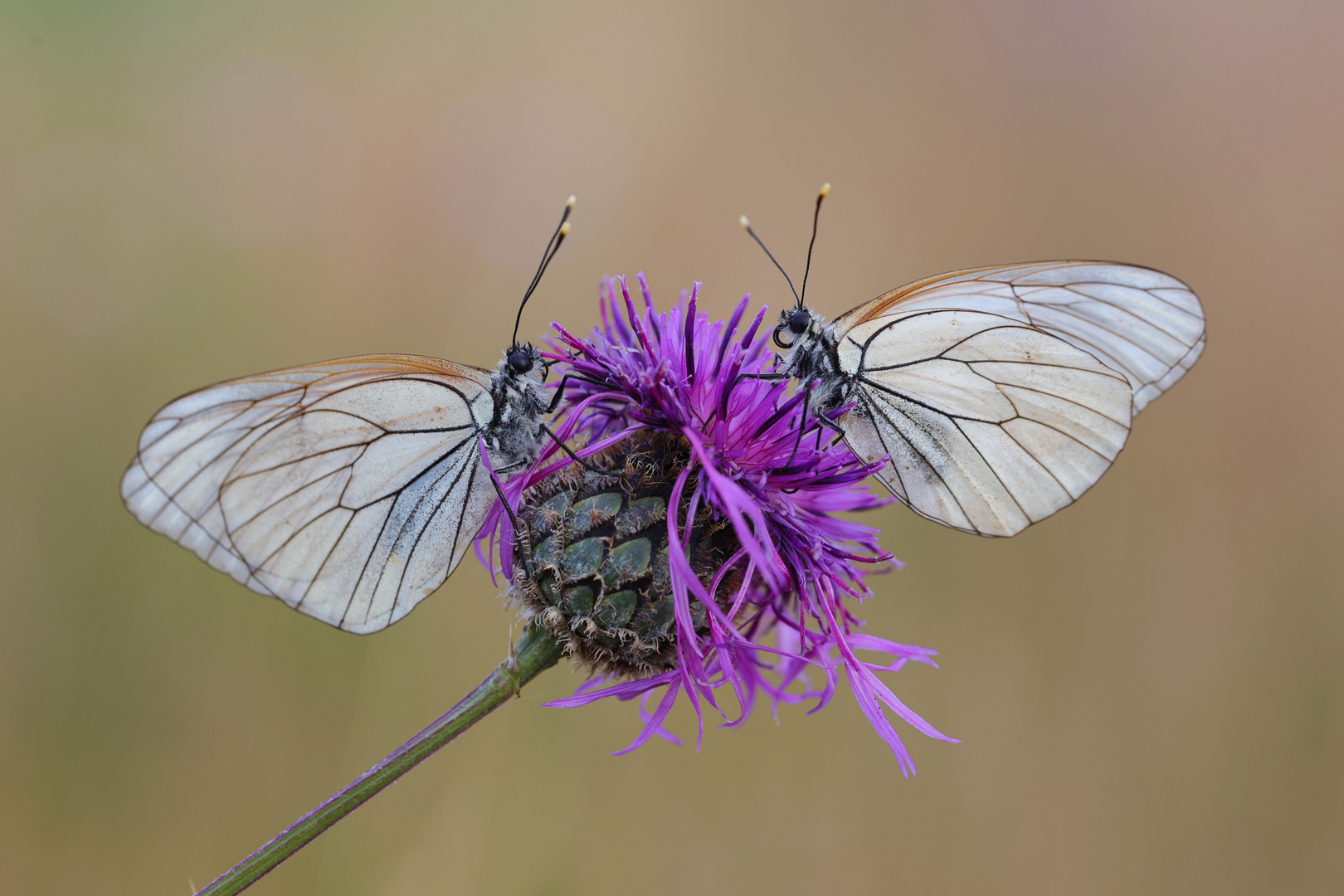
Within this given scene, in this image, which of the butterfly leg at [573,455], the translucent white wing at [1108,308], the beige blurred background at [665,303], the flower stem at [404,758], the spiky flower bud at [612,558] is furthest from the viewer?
the beige blurred background at [665,303]

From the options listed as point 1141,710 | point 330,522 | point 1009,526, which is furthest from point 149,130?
point 1141,710

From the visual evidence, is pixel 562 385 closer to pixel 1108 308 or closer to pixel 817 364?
pixel 817 364

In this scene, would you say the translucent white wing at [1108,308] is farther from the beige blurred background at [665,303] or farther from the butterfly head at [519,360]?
the beige blurred background at [665,303]

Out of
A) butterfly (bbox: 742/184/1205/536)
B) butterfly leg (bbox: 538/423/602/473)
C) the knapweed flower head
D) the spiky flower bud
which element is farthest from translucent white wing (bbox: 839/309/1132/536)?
butterfly leg (bbox: 538/423/602/473)

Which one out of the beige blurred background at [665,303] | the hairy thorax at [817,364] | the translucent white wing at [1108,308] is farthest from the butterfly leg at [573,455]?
the beige blurred background at [665,303]

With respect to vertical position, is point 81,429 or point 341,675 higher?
point 81,429

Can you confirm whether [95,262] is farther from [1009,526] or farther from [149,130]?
[1009,526]

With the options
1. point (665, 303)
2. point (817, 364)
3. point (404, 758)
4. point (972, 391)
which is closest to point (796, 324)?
point (817, 364)
